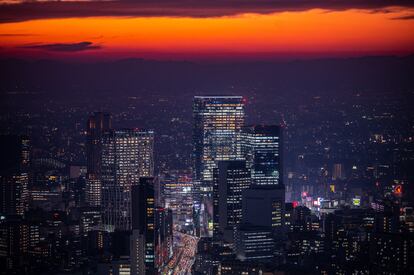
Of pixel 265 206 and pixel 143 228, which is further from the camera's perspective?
pixel 265 206

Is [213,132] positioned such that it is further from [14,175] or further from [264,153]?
[14,175]

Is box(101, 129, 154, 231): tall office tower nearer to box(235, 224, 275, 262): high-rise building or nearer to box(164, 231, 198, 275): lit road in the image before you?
box(164, 231, 198, 275): lit road

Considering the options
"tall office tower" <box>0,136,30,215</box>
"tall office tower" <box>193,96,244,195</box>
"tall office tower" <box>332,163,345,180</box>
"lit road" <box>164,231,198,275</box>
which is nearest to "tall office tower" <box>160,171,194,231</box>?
"tall office tower" <box>193,96,244,195</box>

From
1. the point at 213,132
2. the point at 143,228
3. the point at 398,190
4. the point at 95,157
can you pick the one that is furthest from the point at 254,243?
the point at 213,132

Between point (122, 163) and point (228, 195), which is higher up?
point (122, 163)

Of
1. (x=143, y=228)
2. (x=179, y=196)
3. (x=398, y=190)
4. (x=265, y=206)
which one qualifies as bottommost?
(x=143, y=228)

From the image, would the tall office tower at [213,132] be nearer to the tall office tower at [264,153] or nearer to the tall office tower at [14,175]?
the tall office tower at [264,153]

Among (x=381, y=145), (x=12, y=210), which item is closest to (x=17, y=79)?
(x=12, y=210)

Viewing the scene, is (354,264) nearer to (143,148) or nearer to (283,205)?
(283,205)
